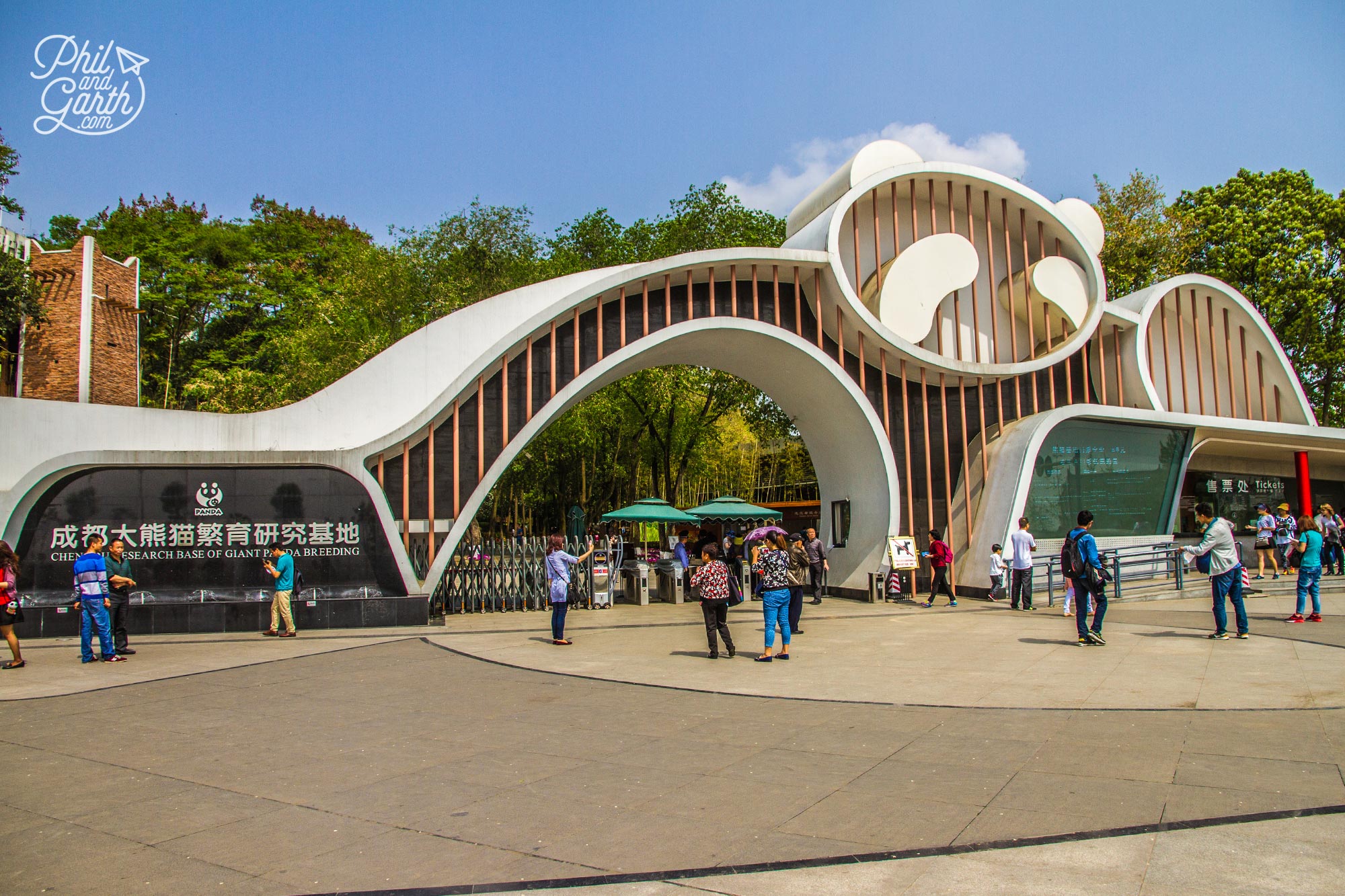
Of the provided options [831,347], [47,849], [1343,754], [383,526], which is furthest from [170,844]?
[831,347]

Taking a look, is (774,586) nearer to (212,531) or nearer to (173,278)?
(212,531)

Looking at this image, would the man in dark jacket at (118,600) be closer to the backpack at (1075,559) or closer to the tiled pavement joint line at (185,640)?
the tiled pavement joint line at (185,640)

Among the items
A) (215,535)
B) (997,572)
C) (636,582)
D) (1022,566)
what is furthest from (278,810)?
(997,572)

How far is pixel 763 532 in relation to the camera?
14.2m

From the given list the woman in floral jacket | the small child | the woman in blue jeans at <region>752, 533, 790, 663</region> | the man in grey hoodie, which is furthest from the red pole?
the woman in floral jacket

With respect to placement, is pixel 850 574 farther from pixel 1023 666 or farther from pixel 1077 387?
pixel 1023 666

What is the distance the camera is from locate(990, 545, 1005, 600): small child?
17.5 metres

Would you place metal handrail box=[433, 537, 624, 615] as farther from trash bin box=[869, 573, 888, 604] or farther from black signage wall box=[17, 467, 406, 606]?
trash bin box=[869, 573, 888, 604]

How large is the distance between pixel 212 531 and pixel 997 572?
1418 cm

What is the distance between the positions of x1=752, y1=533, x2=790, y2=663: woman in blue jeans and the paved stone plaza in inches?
16.1

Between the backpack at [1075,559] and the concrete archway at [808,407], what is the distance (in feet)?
25.3

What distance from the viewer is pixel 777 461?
2060 inches

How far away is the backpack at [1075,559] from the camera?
36.3 ft

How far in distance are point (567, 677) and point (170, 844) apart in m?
5.21
